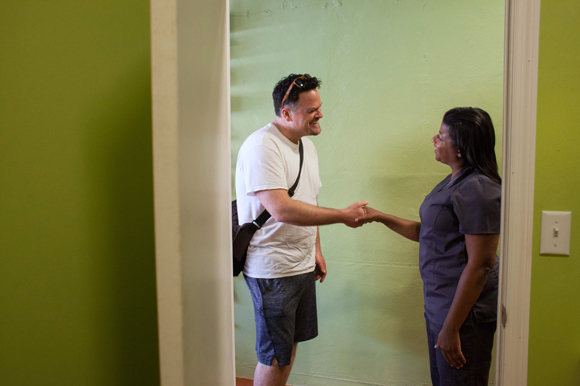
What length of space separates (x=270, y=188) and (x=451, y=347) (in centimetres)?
86

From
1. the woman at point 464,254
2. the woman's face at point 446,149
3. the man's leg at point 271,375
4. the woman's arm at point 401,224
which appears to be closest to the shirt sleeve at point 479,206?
the woman at point 464,254

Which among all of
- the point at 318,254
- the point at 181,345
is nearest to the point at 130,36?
the point at 181,345

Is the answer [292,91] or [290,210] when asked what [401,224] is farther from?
[292,91]

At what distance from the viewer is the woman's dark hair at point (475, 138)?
1.24 m

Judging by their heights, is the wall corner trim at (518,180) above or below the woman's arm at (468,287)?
above

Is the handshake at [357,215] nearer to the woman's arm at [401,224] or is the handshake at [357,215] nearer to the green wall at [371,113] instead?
the woman's arm at [401,224]

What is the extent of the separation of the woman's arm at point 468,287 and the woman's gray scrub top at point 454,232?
0.12 ft

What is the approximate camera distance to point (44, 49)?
63 centimetres

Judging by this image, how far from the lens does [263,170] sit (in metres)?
1.35

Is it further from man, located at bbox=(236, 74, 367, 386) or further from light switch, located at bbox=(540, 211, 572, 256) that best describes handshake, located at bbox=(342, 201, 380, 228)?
light switch, located at bbox=(540, 211, 572, 256)

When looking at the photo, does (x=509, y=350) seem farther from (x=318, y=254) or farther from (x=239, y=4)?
(x=239, y=4)

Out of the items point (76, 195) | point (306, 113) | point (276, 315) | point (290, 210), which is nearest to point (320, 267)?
point (276, 315)

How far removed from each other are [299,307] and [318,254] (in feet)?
1.08

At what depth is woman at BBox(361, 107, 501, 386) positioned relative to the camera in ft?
3.74
